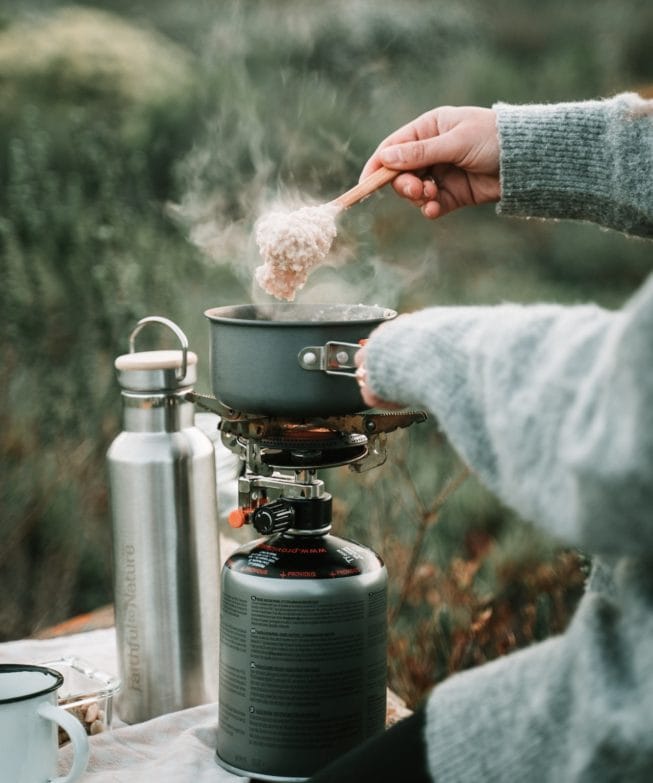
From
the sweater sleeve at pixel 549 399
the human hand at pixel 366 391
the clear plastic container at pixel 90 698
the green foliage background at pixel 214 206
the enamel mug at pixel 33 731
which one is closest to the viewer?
the sweater sleeve at pixel 549 399

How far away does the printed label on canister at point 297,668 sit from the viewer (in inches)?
56.9

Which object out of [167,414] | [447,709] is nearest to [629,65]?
[167,414]

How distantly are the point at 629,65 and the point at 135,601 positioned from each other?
2.66 metres

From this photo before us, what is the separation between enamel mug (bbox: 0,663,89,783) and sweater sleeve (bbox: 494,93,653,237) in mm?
1037

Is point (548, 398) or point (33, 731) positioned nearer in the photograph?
point (548, 398)

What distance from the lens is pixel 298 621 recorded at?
4.73 feet

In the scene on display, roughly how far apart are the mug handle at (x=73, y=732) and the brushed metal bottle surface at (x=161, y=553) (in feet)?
1.07

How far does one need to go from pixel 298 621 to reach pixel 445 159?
2.65ft

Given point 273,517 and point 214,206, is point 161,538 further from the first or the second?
point 214,206

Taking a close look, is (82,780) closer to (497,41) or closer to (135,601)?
(135,601)

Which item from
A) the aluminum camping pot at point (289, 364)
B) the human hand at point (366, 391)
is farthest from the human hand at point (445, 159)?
the human hand at point (366, 391)

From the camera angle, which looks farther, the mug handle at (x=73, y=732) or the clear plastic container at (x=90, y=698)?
the clear plastic container at (x=90, y=698)

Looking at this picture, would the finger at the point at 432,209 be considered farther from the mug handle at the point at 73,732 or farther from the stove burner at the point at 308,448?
the mug handle at the point at 73,732

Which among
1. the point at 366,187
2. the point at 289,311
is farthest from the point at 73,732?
the point at 366,187
